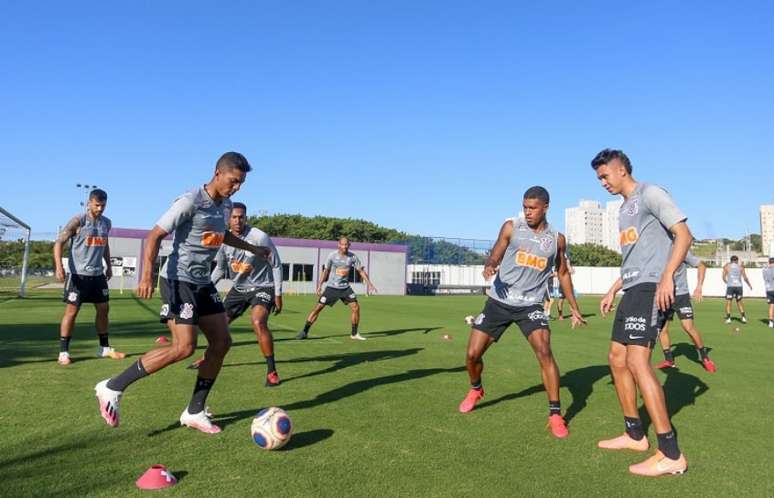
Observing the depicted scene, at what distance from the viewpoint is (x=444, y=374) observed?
783cm

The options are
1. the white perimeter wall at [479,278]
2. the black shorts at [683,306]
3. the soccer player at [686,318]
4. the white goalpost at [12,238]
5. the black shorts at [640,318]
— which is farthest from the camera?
the white perimeter wall at [479,278]

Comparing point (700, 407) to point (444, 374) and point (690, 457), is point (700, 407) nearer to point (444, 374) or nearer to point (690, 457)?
point (690, 457)

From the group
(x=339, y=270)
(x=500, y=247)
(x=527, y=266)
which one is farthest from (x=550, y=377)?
(x=339, y=270)

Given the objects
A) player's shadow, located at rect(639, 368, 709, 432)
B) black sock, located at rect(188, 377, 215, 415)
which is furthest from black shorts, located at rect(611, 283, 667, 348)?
black sock, located at rect(188, 377, 215, 415)

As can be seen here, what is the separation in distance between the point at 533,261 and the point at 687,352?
746 cm

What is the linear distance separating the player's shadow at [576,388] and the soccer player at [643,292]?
110 centimetres

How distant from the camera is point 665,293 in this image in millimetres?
4090

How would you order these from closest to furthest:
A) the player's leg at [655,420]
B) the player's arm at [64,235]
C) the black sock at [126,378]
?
the player's leg at [655,420] → the black sock at [126,378] → the player's arm at [64,235]

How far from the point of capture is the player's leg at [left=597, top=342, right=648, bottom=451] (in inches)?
180

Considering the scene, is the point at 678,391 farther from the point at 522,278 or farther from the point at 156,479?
the point at 156,479

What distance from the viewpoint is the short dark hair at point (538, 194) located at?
18.4ft

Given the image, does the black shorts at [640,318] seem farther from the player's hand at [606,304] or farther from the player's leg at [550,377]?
the player's leg at [550,377]

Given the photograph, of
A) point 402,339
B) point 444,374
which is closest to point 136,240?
point 402,339

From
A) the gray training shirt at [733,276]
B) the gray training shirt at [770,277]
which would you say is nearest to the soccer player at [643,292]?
the gray training shirt at [770,277]
